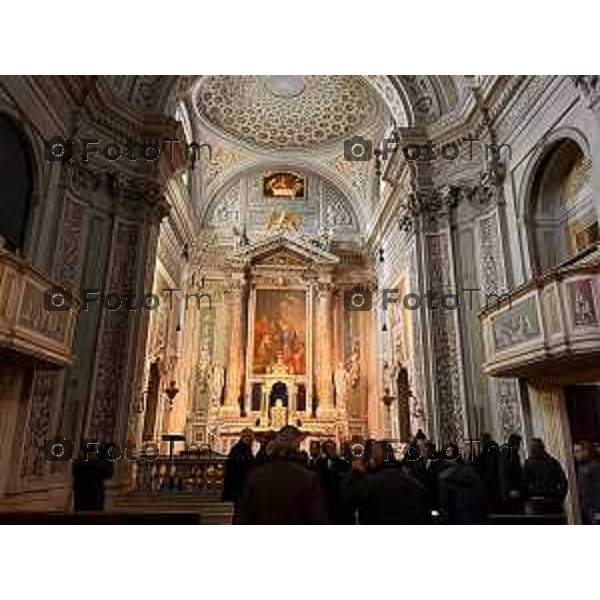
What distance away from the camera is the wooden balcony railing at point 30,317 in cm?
525

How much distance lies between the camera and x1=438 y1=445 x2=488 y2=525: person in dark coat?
158 inches

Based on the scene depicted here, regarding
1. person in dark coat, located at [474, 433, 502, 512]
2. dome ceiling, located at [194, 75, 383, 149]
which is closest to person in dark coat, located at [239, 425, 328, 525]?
person in dark coat, located at [474, 433, 502, 512]

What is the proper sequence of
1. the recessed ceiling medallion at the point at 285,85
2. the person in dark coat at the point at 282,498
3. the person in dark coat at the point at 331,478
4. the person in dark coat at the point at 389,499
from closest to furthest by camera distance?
the person in dark coat at the point at 282,498 < the person in dark coat at the point at 389,499 < the person in dark coat at the point at 331,478 < the recessed ceiling medallion at the point at 285,85

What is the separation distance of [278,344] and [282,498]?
1405cm

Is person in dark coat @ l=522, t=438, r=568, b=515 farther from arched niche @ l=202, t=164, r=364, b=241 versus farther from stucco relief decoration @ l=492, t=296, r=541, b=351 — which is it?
arched niche @ l=202, t=164, r=364, b=241

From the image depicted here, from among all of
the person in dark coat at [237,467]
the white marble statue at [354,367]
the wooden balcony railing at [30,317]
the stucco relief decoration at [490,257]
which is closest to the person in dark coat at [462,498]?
the person in dark coat at [237,467]

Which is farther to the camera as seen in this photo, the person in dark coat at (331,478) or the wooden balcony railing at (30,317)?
the wooden balcony railing at (30,317)

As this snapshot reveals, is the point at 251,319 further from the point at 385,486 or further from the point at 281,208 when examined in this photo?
the point at 385,486

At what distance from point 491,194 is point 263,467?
7.63 metres

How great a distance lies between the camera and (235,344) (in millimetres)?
16750

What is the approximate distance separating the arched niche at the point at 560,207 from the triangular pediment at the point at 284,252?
32.2ft

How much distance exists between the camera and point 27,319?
5.60 meters

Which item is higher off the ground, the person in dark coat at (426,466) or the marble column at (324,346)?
the marble column at (324,346)

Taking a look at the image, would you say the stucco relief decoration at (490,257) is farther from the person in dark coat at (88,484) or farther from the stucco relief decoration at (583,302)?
the person in dark coat at (88,484)
